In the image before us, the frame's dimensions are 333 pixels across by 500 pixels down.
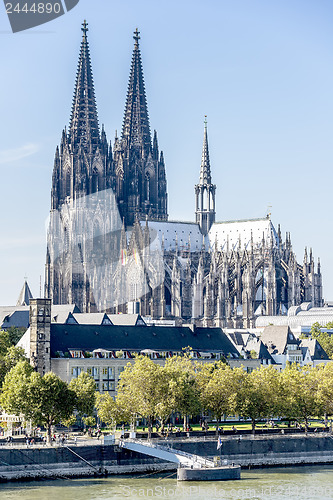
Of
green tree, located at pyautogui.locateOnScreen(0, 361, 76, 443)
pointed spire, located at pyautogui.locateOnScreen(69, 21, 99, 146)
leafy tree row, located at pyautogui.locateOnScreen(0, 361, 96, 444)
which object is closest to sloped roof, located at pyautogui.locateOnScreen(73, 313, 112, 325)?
leafy tree row, located at pyautogui.locateOnScreen(0, 361, 96, 444)

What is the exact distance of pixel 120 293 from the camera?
186 metres

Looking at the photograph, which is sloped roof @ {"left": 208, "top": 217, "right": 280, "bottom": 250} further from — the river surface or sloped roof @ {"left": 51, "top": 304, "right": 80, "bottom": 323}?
the river surface

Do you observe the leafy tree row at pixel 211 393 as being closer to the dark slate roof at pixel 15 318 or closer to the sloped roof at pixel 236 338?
the sloped roof at pixel 236 338

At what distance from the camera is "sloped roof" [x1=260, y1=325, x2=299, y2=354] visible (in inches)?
5231

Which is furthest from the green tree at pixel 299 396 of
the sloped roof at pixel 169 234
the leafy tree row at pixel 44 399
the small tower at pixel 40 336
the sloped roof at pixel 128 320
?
the sloped roof at pixel 169 234

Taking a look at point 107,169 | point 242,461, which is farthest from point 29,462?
point 107,169

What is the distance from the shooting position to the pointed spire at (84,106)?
636 feet

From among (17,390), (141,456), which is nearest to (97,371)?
(17,390)

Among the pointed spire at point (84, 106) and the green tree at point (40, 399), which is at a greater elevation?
the pointed spire at point (84, 106)

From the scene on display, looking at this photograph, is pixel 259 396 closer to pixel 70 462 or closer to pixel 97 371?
pixel 97 371

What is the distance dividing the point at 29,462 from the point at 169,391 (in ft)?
51.1

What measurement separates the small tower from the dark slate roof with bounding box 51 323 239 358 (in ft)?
5.19

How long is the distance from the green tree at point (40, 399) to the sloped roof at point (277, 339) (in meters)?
48.4

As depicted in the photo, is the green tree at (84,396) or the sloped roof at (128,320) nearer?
the green tree at (84,396)
